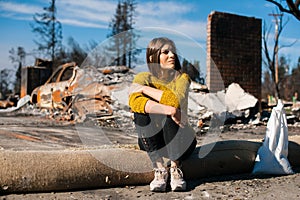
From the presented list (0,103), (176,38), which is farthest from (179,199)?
(0,103)

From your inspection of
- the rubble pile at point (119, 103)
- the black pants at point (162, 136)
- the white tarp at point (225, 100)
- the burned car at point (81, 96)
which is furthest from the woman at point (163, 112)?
the burned car at point (81, 96)

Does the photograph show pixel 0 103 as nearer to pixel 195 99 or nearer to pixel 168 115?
pixel 195 99

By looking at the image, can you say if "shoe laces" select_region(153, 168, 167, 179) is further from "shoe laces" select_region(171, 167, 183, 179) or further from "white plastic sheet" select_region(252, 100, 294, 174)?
"white plastic sheet" select_region(252, 100, 294, 174)

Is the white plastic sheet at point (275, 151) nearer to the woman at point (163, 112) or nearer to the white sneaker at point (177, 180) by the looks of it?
the woman at point (163, 112)

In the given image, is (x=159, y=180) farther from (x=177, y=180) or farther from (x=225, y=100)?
(x=225, y=100)

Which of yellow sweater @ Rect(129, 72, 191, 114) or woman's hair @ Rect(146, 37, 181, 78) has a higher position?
woman's hair @ Rect(146, 37, 181, 78)

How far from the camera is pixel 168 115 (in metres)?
2.14

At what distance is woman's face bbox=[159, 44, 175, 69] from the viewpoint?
229cm

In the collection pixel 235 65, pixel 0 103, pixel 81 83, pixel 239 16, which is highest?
pixel 239 16

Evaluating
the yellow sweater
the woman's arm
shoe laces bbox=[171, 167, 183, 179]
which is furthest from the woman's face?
shoe laces bbox=[171, 167, 183, 179]

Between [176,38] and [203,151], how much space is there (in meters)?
0.82

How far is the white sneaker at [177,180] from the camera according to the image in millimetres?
2121

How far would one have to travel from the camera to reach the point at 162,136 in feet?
7.26

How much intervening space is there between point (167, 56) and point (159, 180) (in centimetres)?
78
